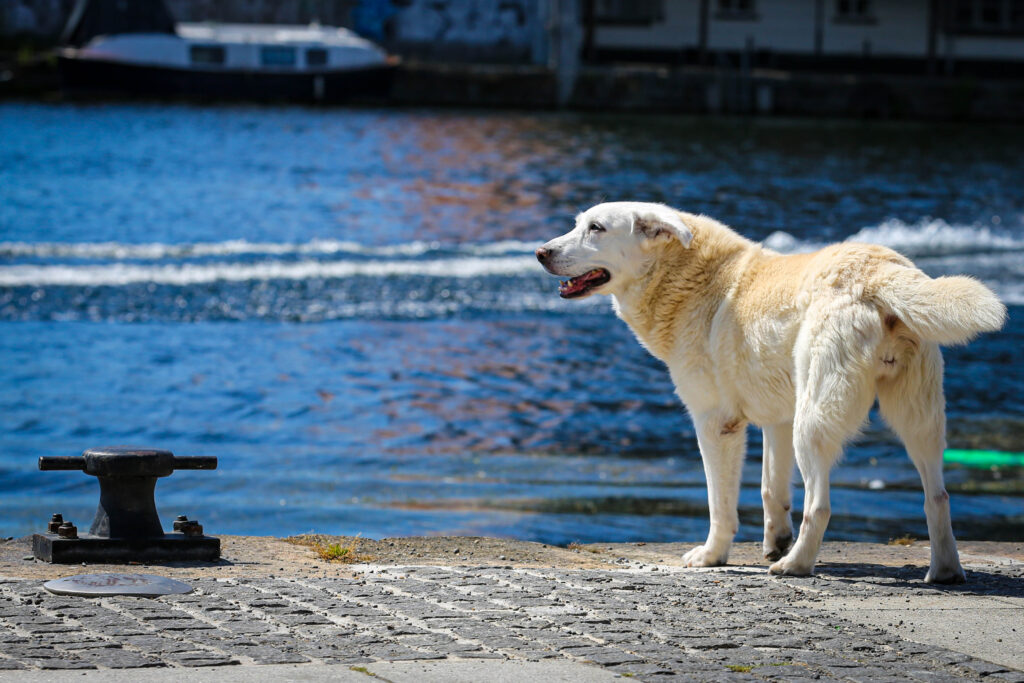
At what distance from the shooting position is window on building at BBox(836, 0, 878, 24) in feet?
194

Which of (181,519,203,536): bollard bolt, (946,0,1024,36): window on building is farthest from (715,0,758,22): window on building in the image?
(181,519,203,536): bollard bolt

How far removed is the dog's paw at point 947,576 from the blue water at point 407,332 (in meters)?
2.79

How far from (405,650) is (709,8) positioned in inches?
2242

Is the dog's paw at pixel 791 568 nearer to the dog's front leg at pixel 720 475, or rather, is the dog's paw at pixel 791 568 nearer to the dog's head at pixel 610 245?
the dog's front leg at pixel 720 475

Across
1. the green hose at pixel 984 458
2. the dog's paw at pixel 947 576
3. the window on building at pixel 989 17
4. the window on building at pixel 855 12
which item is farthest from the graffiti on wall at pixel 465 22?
the dog's paw at pixel 947 576

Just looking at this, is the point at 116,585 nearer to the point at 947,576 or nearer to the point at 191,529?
the point at 191,529

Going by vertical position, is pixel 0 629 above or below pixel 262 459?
above

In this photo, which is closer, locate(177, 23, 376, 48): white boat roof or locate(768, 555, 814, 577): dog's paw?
locate(768, 555, 814, 577): dog's paw

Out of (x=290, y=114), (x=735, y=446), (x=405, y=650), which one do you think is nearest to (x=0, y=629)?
(x=405, y=650)

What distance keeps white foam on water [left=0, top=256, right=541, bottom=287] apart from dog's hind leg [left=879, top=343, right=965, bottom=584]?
16.6m

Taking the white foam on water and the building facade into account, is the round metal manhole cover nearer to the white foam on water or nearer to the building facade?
the white foam on water

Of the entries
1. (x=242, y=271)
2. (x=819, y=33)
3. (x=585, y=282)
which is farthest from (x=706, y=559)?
(x=819, y=33)

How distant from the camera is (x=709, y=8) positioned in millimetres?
59031

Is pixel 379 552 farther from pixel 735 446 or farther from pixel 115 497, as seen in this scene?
pixel 735 446
